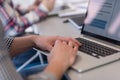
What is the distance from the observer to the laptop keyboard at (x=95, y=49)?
97cm

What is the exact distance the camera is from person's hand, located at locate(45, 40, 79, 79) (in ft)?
2.72

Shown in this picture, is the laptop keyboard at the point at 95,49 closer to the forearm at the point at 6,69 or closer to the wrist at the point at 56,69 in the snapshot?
the wrist at the point at 56,69

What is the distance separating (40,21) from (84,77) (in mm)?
858

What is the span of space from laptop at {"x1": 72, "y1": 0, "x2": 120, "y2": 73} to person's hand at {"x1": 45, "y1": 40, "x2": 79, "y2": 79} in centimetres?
3

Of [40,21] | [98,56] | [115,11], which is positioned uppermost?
[115,11]

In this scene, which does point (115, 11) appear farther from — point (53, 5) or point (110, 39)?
point (53, 5)

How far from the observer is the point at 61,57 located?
890mm

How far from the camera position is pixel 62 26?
4.78 feet

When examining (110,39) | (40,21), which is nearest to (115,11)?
(110,39)

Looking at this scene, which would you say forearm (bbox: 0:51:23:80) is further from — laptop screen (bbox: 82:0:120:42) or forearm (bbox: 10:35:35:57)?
laptop screen (bbox: 82:0:120:42)

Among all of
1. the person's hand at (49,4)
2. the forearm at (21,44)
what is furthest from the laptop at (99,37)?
the person's hand at (49,4)

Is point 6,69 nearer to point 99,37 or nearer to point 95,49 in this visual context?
point 95,49

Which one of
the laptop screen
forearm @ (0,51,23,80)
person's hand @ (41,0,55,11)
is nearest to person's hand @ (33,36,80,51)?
the laptop screen

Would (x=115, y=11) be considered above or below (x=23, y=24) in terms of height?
above
